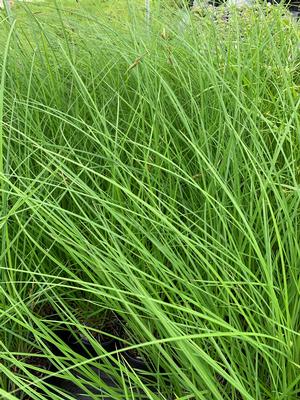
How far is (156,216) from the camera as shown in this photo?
74 centimetres

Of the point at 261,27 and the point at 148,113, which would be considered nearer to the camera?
the point at 148,113

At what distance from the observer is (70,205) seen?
2.93 feet

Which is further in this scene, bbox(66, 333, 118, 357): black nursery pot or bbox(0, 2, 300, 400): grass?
bbox(66, 333, 118, 357): black nursery pot

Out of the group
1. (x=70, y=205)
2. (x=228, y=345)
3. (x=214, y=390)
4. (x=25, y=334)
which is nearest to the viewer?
(x=214, y=390)

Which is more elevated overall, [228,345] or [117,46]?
[117,46]

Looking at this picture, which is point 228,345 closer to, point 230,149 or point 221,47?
point 230,149

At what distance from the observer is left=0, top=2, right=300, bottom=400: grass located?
1.87 ft

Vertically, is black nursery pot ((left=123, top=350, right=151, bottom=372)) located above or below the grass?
below

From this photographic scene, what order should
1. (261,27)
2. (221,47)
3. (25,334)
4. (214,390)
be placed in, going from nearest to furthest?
(214,390) → (25,334) → (221,47) → (261,27)

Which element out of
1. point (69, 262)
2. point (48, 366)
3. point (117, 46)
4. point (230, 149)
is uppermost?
point (117, 46)

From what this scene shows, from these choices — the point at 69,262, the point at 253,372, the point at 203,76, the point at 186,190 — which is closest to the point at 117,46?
the point at 203,76

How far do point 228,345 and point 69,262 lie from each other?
344mm

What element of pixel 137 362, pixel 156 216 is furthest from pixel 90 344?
pixel 156 216

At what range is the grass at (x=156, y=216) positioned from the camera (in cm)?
57
